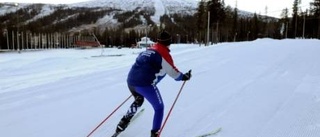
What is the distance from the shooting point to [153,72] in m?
5.28

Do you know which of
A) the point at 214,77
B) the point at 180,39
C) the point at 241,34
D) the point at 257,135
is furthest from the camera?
the point at 180,39

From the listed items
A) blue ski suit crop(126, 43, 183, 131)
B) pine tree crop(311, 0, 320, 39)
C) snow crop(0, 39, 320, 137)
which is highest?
pine tree crop(311, 0, 320, 39)

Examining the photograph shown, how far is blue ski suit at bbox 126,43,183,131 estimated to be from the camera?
16.8 feet

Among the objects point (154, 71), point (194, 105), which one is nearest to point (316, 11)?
point (194, 105)

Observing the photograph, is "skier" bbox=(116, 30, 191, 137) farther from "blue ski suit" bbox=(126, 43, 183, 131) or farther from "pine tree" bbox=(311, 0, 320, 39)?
"pine tree" bbox=(311, 0, 320, 39)

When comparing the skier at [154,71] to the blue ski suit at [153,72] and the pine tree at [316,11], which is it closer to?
the blue ski suit at [153,72]

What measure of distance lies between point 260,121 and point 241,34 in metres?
96.8

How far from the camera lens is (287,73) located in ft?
40.1

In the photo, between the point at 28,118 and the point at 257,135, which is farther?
the point at 28,118

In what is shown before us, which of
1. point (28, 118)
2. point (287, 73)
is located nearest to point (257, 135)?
point (28, 118)

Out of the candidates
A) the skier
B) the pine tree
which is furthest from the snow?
the pine tree

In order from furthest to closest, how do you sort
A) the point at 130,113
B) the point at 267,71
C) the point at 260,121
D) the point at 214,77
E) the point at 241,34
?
the point at 241,34, the point at 267,71, the point at 214,77, the point at 260,121, the point at 130,113

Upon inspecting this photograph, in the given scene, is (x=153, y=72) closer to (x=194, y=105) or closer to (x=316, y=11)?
(x=194, y=105)

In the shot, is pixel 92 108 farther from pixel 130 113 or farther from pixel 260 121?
pixel 260 121
